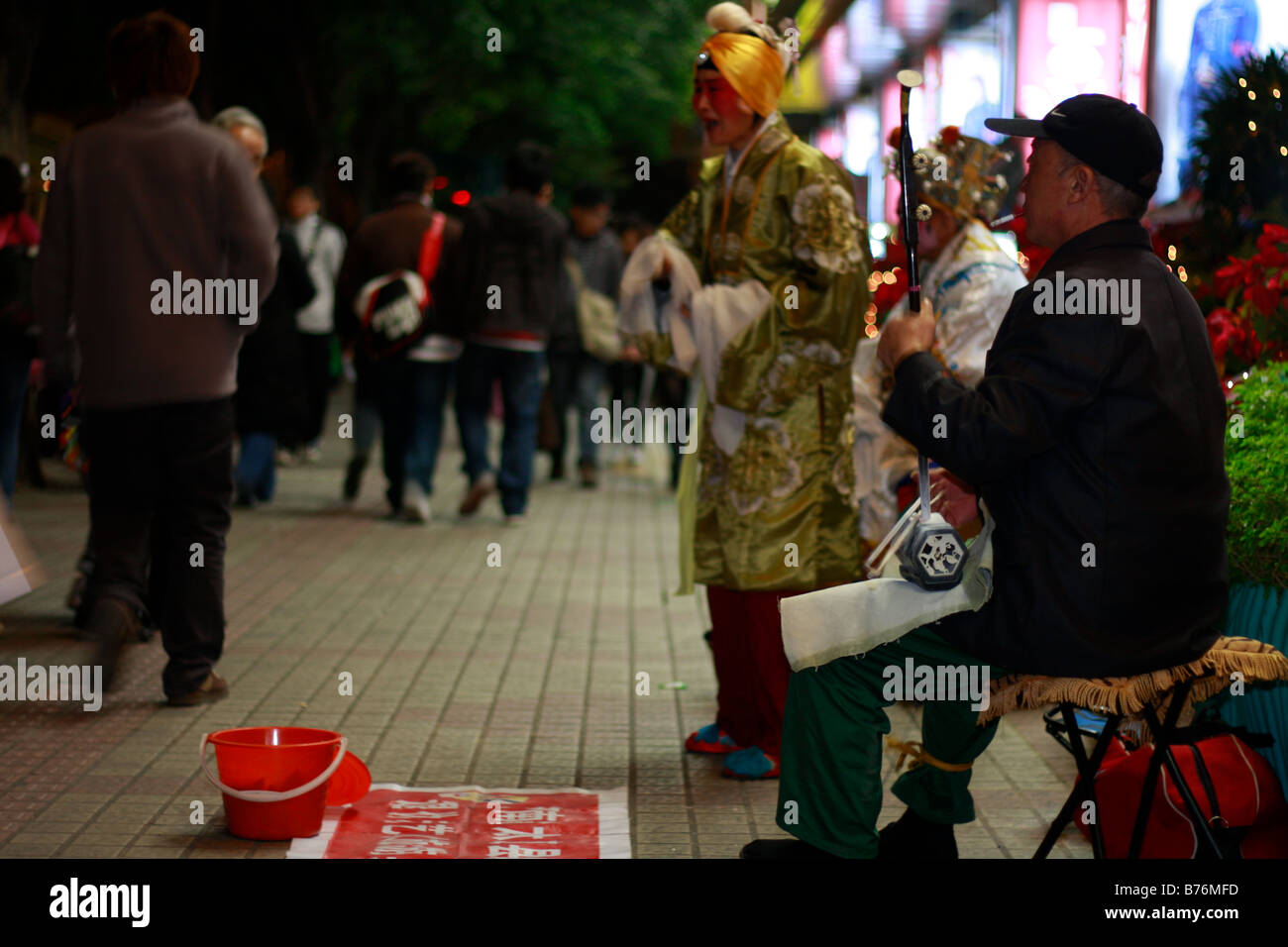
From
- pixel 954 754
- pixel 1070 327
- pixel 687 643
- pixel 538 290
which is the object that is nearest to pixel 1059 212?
pixel 1070 327

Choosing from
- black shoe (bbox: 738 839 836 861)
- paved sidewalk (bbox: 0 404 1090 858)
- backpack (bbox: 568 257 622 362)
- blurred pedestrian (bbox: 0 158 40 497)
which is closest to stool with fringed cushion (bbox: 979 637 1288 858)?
black shoe (bbox: 738 839 836 861)

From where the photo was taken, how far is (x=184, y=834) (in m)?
4.23

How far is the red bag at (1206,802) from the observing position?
383 cm

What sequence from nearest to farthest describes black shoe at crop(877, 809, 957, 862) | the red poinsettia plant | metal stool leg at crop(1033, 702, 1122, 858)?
metal stool leg at crop(1033, 702, 1122, 858) → black shoe at crop(877, 809, 957, 862) → the red poinsettia plant

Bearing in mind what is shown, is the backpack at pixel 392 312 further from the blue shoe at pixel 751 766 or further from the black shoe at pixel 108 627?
the blue shoe at pixel 751 766

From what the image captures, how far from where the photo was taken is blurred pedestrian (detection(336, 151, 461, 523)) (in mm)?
9922

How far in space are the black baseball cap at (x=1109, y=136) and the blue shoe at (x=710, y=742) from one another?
99.5 inches

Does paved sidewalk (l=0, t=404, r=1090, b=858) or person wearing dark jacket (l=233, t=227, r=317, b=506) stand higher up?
person wearing dark jacket (l=233, t=227, r=317, b=506)

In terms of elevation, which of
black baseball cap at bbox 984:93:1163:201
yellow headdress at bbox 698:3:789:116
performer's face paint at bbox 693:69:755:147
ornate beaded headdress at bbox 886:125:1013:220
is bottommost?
black baseball cap at bbox 984:93:1163:201

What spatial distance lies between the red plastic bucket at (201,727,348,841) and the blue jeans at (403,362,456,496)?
6.19 m

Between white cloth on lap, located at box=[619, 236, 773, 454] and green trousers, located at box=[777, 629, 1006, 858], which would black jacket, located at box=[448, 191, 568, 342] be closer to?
white cloth on lap, located at box=[619, 236, 773, 454]

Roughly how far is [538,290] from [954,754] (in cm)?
678

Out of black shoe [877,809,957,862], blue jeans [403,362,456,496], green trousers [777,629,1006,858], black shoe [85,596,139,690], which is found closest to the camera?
green trousers [777,629,1006,858]
